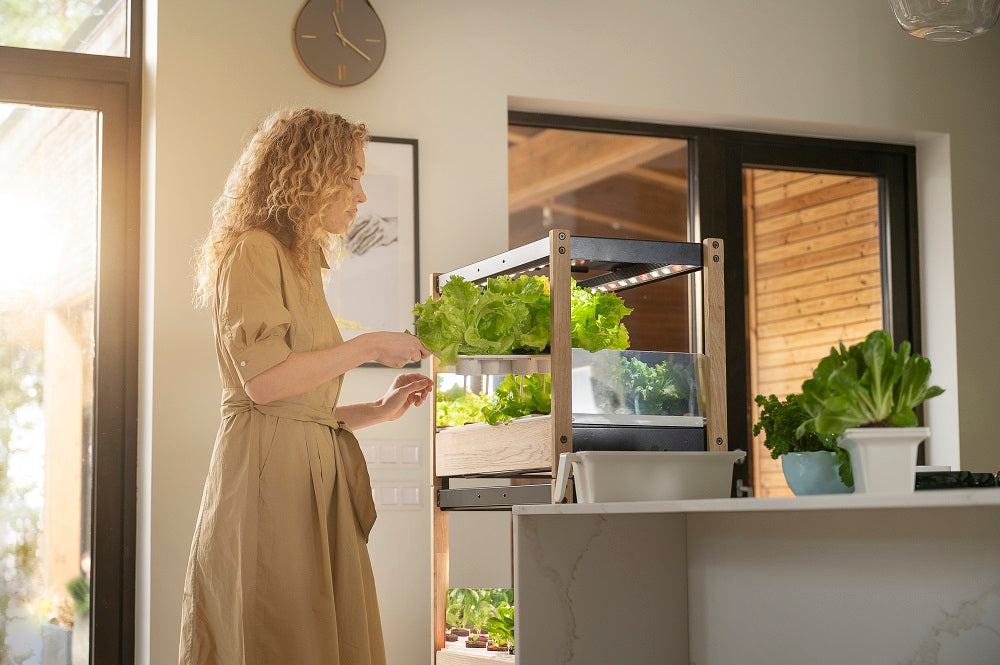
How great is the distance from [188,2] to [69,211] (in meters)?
0.70

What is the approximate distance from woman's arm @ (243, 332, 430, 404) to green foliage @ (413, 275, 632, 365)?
12 cm

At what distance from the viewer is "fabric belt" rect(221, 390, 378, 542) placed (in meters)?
2.19

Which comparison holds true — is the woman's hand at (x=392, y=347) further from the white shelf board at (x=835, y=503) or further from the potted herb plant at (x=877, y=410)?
the potted herb plant at (x=877, y=410)

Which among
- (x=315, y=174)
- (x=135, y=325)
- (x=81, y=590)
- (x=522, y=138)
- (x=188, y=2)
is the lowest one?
(x=81, y=590)

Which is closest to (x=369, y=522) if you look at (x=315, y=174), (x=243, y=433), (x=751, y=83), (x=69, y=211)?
(x=243, y=433)

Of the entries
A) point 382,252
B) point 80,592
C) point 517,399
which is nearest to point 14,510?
point 80,592

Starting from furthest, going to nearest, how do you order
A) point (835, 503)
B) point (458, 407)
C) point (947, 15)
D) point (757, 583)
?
point (458, 407) → point (947, 15) → point (757, 583) → point (835, 503)

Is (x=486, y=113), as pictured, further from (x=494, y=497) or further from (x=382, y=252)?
(x=494, y=497)

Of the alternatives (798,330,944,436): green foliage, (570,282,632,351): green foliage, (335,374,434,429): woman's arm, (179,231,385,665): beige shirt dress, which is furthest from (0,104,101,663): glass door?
(798,330,944,436): green foliage


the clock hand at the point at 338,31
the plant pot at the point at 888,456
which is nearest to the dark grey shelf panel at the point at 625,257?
the plant pot at the point at 888,456

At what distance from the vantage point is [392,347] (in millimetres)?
2273

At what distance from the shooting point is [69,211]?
331 centimetres

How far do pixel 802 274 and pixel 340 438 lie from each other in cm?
247

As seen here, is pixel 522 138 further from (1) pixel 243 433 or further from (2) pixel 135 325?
(1) pixel 243 433
